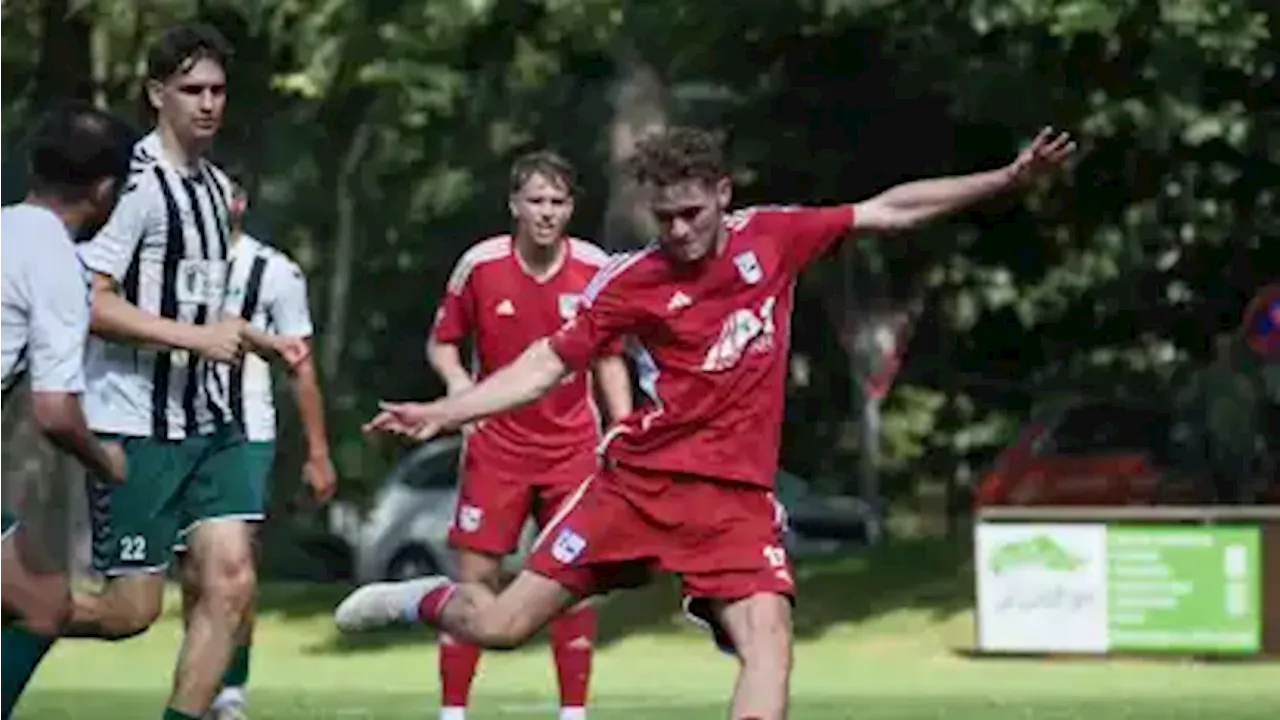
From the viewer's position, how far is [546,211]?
16.1 meters

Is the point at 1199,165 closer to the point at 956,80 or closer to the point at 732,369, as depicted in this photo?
→ the point at 956,80

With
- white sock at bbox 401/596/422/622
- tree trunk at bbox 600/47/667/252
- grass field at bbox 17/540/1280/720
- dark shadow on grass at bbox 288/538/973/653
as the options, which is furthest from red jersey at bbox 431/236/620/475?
tree trunk at bbox 600/47/667/252

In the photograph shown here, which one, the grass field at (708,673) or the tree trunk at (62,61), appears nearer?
the grass field at (708,673)

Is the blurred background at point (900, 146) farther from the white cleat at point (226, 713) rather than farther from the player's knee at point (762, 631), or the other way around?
the player's knee at point (762, 631)

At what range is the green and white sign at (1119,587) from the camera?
27.5 metres

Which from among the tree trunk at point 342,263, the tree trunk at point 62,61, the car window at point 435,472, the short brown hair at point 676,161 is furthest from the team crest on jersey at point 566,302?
the tree trunk at point 342,263

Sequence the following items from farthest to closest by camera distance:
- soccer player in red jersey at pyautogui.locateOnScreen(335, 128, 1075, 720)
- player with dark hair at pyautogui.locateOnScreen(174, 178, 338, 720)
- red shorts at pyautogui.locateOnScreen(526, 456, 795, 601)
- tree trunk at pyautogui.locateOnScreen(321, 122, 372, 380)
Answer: tree trunk at pyautogui.locateOnScreen(321, 122, 372, 380) → player with dark hair at pyautogui.locateOnScreen(174, 178, 338, 720) → red shorts at pyautogui.locateOnScreen(526, 456, 795, 601) → soccer player in red jersey at pyautogui.locateOnScreen(335, 128, 1075, 720)

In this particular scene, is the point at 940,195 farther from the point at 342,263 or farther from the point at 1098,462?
the point at 342,263

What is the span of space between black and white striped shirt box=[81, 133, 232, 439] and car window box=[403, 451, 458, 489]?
104 feet

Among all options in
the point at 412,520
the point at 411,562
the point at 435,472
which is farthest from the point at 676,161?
the point at 435,472

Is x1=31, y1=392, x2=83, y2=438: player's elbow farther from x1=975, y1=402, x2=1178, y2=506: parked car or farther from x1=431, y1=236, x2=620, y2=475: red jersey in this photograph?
x1=975, y1=402, x2=1178, y2=506: parked car

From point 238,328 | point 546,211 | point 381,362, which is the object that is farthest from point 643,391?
point 381,362

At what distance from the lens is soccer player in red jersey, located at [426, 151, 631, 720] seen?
16156mm

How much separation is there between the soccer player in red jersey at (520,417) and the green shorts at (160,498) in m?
2.92
